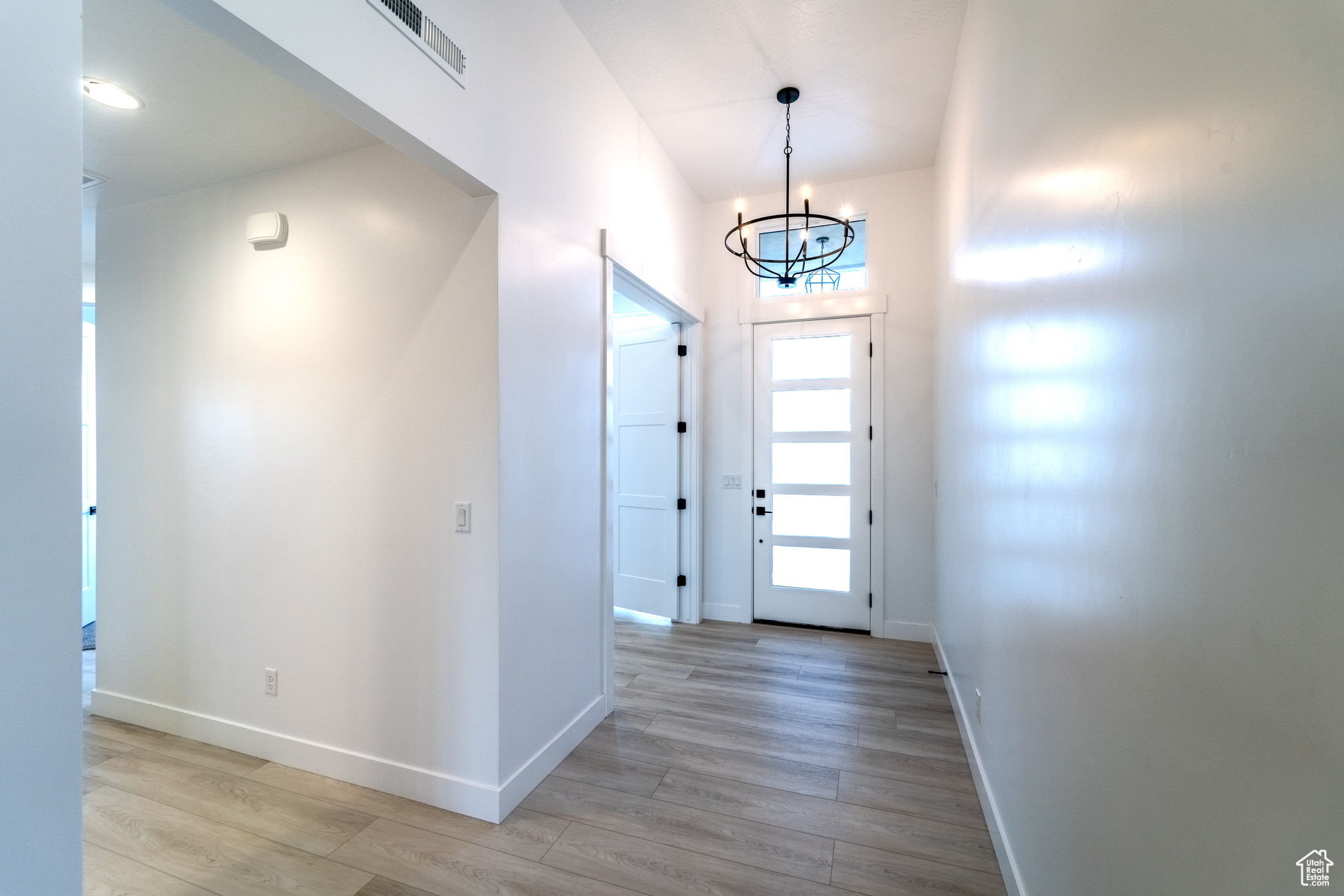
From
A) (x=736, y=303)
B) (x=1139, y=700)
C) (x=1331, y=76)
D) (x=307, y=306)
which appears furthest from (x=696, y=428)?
(x=1331, y=76)

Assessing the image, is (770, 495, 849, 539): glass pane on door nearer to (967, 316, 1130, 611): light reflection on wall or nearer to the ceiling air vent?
(967, 316, 1130, 611): light reflection on wall

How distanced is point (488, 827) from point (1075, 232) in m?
2.59

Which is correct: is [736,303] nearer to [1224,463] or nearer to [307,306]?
[307,306]

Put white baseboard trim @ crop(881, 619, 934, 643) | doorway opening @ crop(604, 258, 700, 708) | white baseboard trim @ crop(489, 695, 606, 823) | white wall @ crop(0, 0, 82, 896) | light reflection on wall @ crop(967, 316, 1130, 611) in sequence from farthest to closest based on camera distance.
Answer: doorway opening @ crop(604, 258, 700, 708)
white baseboard trim @ crop(881, 619, 934, 643)
white baseboard trim @ crop(489, 695, 606, 823)
light reflection on wall @ crop(967, 316, 1130, 611)
white wall @ crop(0, 0, 82, 896)

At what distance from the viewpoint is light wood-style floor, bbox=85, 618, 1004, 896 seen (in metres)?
1.79

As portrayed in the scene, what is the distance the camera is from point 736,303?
4.46 meters

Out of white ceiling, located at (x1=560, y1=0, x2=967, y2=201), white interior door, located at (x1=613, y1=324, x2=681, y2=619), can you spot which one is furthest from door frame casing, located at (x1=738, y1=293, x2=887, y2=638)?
white interior door, located at (x1=613, y1=324, x2=681, y2=619)

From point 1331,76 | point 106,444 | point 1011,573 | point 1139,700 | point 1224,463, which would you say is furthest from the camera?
point 106,444

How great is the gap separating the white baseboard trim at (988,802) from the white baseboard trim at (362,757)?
1.70 m

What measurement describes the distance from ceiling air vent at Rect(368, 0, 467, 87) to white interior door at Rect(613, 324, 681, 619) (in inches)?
105

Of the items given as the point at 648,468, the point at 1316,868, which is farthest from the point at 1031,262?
the point at 648,468

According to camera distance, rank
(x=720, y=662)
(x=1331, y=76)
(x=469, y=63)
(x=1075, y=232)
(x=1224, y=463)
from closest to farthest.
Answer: (x=1331, y=76) → (x=1224, y=463) → (x=1075, y=232) → (x=469, y=63) → (x=720, y=662)

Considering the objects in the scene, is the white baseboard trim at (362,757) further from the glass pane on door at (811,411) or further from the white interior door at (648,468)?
the glass pane on door at (811,411)

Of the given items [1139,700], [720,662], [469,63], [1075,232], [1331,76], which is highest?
[469,63]
